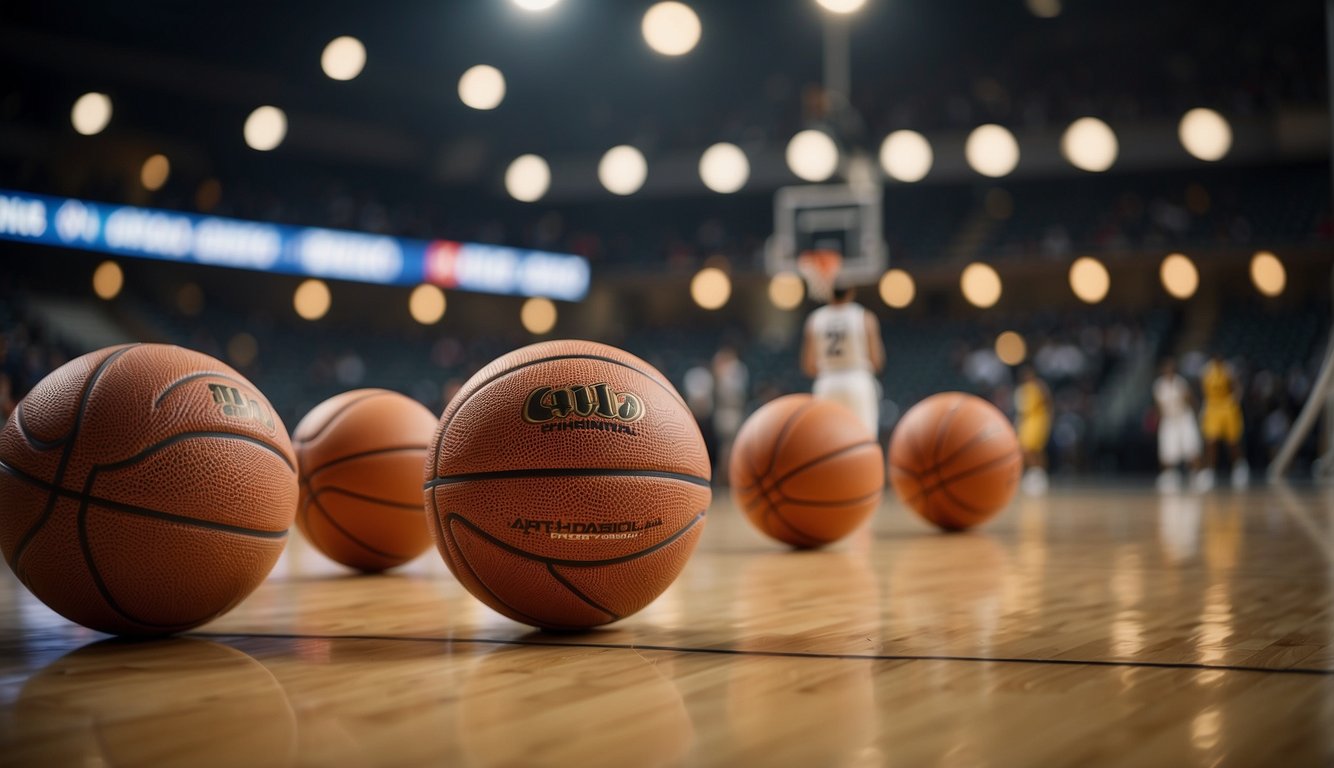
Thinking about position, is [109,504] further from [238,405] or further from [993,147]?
[993,147]

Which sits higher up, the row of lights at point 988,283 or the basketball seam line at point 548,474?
the row of lights at point 988,283

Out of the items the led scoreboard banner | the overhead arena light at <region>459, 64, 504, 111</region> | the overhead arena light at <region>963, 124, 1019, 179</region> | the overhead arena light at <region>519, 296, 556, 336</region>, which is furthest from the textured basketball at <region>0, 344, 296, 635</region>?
the overhead arena light at <region>519, 296, 556, 336</region>

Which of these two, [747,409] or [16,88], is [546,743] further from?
[16,88]

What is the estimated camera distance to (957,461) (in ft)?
18.8

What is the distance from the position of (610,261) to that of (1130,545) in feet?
63.7

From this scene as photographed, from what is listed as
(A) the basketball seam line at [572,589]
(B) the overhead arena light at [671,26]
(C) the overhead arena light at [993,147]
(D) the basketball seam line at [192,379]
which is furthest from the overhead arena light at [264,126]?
(A) the basketball seam line at [572,589]

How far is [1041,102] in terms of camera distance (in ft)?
72.7

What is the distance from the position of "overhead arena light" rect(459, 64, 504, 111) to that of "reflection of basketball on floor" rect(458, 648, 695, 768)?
909 cm

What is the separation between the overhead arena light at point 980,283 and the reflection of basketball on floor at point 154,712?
18.3m

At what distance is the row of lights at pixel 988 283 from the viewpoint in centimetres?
1753

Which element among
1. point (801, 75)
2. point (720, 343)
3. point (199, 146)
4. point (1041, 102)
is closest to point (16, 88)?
point (199, 146)

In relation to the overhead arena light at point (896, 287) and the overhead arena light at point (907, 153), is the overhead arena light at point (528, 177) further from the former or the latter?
the overhead arena light at point (896, 287)

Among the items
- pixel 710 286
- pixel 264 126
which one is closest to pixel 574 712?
pixel 264 126

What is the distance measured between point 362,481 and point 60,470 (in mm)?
1577
